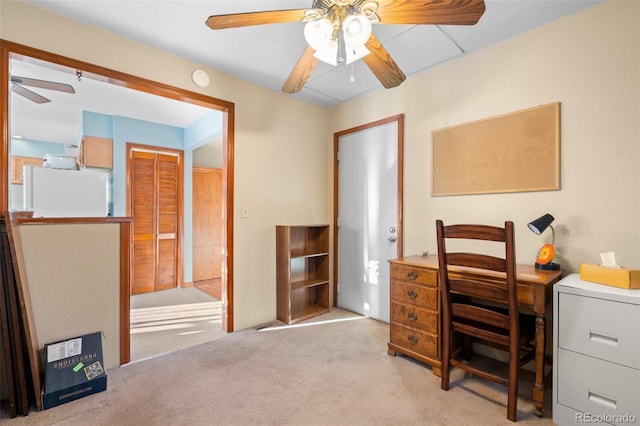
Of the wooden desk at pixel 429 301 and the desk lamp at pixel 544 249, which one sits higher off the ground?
the desk lamp at pixel 544 249

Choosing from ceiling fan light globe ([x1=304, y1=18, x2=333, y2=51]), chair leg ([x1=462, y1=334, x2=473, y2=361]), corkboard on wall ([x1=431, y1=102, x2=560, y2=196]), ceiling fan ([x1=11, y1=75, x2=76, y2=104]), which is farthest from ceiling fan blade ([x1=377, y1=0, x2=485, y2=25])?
ceiling fan ([x1=11, y1=75, x2=76, y2=104])

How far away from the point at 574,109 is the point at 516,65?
0.54m

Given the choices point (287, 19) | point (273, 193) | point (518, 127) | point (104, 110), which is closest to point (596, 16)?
point (518, 127)

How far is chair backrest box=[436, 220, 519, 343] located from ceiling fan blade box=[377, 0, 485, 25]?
1.02 m

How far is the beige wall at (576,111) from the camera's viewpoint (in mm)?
A: 1742

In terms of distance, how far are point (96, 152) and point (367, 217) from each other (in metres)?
3.55

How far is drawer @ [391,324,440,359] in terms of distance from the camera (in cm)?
206

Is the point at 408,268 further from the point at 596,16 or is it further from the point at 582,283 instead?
the point at 596,16

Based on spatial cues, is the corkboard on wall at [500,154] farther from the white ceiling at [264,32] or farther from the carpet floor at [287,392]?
the carpet floor at [287,392]

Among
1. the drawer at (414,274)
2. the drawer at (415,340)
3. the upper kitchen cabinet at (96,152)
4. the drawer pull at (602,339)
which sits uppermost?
the upper kitchen cabinet at (96,152)

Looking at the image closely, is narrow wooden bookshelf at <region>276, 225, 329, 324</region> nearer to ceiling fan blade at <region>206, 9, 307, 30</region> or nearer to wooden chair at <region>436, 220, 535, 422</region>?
wooden chair at <region>436, 220, 535, 422</region>

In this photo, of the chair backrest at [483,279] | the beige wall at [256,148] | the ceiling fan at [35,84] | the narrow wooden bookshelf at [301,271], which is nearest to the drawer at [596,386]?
the chair backrest at [483,279]

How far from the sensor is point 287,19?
1.44m

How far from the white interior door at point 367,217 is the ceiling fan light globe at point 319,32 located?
66.6 inches
